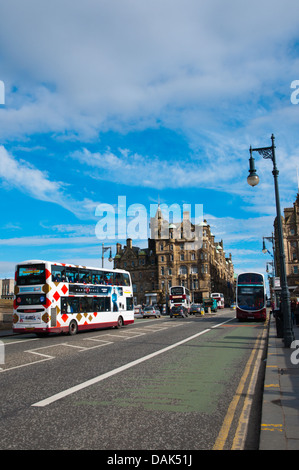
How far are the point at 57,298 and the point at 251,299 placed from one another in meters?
18.7

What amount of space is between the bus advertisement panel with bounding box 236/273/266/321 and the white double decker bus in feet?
44.1

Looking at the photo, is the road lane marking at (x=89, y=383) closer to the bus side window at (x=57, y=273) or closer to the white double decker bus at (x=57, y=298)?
the white double decker bus at (x=57, y=298)

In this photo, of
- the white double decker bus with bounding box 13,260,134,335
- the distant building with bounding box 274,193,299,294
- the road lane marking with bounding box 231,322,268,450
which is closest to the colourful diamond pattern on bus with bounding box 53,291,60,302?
the white double decker bus with bounding box 13,260,134,335

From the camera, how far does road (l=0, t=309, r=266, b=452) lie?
15.8ft

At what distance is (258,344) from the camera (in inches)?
611

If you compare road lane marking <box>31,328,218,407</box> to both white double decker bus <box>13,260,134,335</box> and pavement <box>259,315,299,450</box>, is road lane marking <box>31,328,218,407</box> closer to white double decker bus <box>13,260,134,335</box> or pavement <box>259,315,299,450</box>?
pavement <box>259,315,299,450</box>

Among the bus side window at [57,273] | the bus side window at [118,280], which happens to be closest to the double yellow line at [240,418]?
the bus side window at [57,273]

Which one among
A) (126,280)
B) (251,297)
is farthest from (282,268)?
(251,297)

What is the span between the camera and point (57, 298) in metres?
19.2

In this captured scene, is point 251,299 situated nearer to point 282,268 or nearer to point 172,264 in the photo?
point 282,268

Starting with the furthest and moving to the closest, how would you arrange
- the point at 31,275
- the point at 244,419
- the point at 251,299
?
the point at 251,299, the point at 31,275, the point at 244,419
